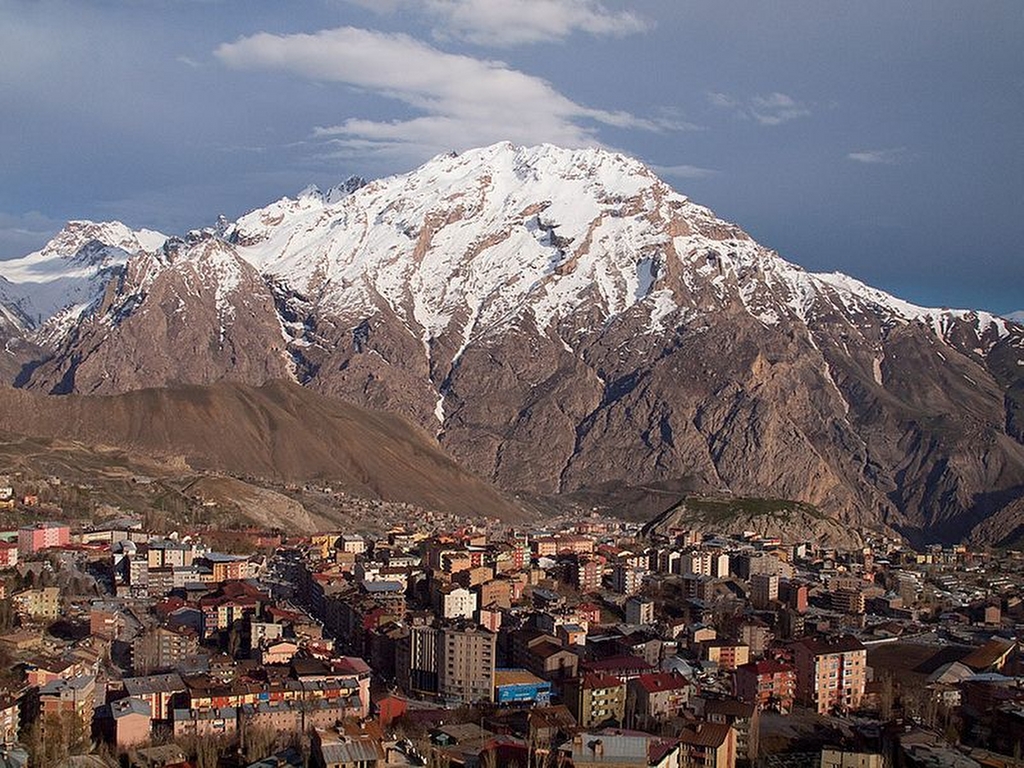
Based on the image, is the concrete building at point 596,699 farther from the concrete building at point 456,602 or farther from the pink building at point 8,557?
the pink building at point 8,557

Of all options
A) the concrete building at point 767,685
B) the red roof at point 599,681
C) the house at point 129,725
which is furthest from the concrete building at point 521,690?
the house at point 129,725

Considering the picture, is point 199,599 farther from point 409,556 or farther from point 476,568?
point 409,556

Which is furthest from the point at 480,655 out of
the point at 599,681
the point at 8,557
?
the point at 8,557

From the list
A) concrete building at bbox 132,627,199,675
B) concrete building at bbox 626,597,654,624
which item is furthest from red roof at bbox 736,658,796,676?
concrete building at bbox 132,627,199,675

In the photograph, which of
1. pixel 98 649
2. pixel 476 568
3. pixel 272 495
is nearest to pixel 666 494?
pixel 272 495

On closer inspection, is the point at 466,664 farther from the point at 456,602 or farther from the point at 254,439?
the point at 254,439

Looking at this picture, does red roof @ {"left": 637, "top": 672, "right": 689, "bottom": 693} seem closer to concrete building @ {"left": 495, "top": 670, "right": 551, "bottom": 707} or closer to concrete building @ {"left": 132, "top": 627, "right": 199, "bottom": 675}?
concrete building @ {"left": 495, "top": 670, "right": 551, "bottom": 707}
